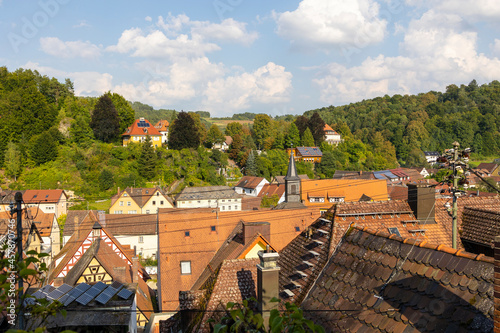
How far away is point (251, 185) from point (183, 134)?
15.6 m

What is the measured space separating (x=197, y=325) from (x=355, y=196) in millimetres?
35405

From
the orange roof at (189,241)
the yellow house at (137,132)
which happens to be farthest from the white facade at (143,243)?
the yellow house at (137,132)

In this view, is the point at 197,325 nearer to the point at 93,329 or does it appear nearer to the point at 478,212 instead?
the point at 93,329

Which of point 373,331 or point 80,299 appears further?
point 80,299

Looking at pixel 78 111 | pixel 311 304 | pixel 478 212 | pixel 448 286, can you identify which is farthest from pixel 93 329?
pixel 78 111

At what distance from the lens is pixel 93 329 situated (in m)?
5.73

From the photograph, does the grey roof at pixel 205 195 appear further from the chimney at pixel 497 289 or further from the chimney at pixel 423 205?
the chimney at pixel 497 289

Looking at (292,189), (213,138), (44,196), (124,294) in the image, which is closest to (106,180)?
(44,196)

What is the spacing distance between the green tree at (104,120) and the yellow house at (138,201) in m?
22.0

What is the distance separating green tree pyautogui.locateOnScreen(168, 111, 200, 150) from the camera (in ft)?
223

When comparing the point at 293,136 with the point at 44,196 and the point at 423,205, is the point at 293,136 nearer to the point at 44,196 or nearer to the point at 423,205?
the point at 44,196

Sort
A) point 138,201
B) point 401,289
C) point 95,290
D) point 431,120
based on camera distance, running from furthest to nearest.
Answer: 1. point 431,120
2. point 138,201
3. point 95,290
4. point 401,289

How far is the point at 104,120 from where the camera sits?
6744 centimetres

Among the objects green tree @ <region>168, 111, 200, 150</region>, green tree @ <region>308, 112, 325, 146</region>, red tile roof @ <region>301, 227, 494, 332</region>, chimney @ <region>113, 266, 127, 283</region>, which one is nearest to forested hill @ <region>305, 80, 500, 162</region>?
green tree @ <region>308, 112, 325, 146</region>
